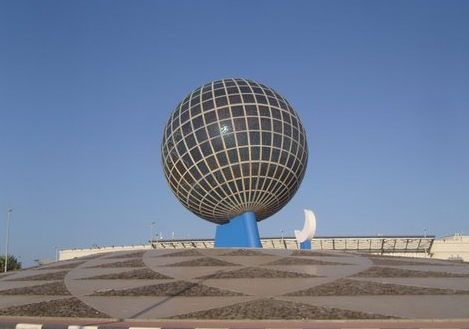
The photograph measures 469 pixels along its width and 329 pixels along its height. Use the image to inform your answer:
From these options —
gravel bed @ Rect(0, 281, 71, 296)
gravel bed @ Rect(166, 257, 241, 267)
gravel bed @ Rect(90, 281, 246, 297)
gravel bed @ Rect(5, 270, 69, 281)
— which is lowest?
gravel bed @ Rect(90, 281, 246, 297)

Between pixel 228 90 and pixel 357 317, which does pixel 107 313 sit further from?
pixel 228 90

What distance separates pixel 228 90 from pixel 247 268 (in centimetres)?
1373

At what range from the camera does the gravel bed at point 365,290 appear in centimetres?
1483

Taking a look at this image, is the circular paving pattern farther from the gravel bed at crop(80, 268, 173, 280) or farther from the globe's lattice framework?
the globe's lattice framework

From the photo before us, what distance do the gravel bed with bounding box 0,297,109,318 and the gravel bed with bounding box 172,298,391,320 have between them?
8.93 feet

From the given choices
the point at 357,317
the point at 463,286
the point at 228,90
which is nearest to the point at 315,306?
the point at 357,317

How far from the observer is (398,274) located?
62.0 feet

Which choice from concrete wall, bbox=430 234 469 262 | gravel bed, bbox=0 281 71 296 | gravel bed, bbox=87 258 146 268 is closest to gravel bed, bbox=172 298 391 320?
gravel bed, bbox=0 281 71 296

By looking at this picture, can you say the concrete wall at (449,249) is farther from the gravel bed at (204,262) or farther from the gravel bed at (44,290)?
the gravel bed at (44,290)

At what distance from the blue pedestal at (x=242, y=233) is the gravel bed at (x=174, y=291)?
13.0 metres

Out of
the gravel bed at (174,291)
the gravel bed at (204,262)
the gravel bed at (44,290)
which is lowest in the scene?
the gravel bed at (174,291)

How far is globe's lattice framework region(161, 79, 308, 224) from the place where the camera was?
1125 inches

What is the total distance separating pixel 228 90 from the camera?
30109 millimetres

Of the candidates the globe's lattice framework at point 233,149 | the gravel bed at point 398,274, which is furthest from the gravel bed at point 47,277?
the gravel bed at point 398,274
